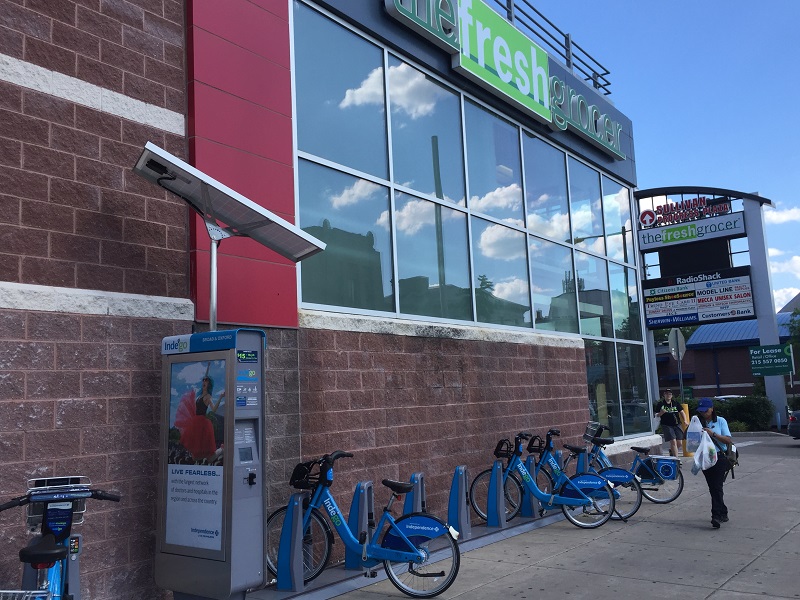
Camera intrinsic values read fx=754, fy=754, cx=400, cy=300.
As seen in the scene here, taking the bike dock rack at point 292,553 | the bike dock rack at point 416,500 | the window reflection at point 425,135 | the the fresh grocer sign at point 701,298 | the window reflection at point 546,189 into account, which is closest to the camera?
the bike dock rack at point 292,553

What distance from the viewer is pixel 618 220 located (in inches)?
623

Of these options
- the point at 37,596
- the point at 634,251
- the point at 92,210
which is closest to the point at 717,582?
the point at 37,596

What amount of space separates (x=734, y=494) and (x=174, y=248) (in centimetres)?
944

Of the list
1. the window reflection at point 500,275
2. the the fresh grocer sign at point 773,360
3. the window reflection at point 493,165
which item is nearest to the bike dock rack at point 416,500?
the window reflection at point 500,275

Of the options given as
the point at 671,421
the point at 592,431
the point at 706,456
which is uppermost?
the point at 592,431

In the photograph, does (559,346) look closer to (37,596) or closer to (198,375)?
(198,375)

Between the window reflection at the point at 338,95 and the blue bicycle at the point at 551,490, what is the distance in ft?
13.2

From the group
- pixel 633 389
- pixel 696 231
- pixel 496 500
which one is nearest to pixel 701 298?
pixel 696 231

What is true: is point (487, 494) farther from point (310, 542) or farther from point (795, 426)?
point (795, 426)

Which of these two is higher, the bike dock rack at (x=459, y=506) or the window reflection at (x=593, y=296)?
the window reflection at (x=593, y=296)

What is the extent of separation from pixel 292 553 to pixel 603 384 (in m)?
8.97

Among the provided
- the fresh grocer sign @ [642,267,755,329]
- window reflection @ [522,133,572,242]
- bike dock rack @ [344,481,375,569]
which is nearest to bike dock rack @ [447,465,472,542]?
bike dock rack @ [344,481,375,569]

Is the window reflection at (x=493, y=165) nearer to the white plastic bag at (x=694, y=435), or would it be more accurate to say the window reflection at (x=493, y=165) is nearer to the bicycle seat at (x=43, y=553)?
the white plastic bag at (x=694, y=435)

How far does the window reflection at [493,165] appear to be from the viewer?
36.4ft
